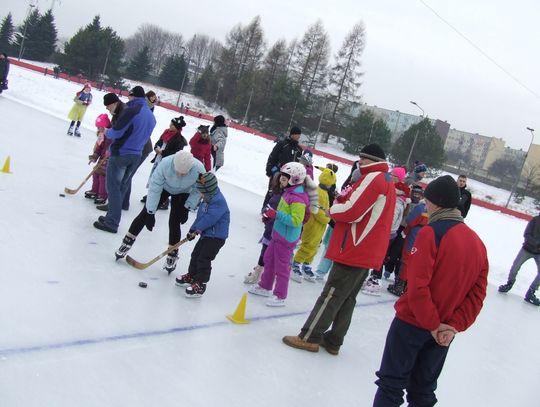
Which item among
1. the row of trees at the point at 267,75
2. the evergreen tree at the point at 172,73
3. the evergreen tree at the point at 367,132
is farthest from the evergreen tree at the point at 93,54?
the evergreen tree at the point at 367,132

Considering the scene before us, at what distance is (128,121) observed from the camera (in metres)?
5.34

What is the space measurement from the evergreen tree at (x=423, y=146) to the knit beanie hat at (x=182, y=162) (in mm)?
37246

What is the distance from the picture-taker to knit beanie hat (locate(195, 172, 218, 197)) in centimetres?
429

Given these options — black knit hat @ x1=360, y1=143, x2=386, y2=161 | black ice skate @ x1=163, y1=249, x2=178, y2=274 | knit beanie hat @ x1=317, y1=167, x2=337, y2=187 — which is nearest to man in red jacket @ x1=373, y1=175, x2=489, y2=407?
black knit hat @ x1=360, y1=143, x2=386, y2=161

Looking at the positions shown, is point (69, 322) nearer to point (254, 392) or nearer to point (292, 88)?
point (254, 392)

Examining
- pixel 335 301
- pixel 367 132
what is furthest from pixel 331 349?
pixel 367 132

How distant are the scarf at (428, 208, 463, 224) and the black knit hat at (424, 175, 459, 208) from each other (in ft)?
0.09

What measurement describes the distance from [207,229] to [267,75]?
176 feet

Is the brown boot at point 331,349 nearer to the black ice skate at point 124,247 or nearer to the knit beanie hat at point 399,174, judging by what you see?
the black ice skate at point 124,247

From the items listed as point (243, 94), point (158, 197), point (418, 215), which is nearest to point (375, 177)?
point (158, 197)

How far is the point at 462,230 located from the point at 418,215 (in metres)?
3.86

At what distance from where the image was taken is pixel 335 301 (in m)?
3.77

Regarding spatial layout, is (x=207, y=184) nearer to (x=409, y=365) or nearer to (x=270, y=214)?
(x=270, y=214)

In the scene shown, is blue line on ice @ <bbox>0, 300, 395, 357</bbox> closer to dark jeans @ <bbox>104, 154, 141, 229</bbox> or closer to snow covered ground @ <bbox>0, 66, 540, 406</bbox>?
snow covered ground @ <bbox>0, 66, 540, 406</bbox>
